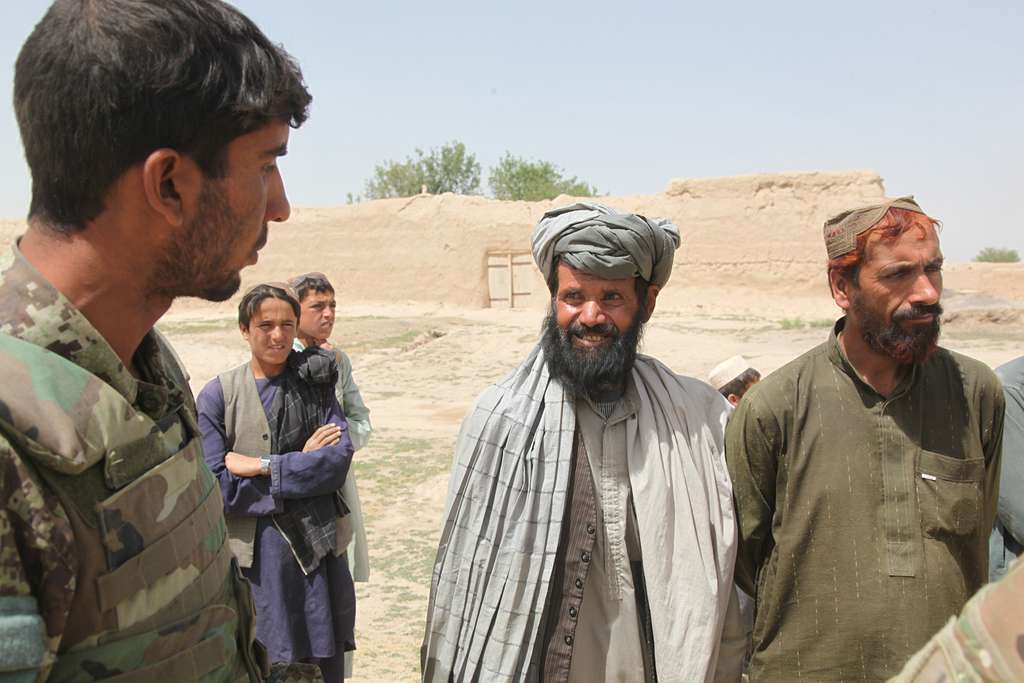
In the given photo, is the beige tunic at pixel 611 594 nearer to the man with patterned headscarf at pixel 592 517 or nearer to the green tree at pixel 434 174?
the man with patterned headscarf at pixel 592 517

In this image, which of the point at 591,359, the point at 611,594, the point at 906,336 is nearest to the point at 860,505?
the point at 906,336

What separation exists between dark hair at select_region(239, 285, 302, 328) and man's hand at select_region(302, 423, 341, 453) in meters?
0.52

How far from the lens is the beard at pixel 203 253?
1230 millimetres

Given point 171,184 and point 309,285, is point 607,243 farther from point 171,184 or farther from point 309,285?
point 309,285

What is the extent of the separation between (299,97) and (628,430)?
1.50 meters

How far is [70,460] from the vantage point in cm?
101

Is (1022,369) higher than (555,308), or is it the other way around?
(555,308)

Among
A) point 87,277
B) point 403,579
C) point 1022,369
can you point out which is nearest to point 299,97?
point 87,277

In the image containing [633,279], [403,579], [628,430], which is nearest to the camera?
[628,430]

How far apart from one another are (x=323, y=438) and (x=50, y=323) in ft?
7.19

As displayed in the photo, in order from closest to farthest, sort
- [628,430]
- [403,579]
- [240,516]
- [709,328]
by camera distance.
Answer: [628,430] < [240,516] < [403,579] < [709,328]

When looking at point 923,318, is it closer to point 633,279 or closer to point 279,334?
point 633,279

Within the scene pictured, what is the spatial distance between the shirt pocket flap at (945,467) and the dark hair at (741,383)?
1.70 metres

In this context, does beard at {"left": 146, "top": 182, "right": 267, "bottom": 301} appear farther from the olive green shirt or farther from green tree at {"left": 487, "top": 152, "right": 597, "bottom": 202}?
green tree at {"left": 487, "top": 152, "right": 597, "bottom": 202}
